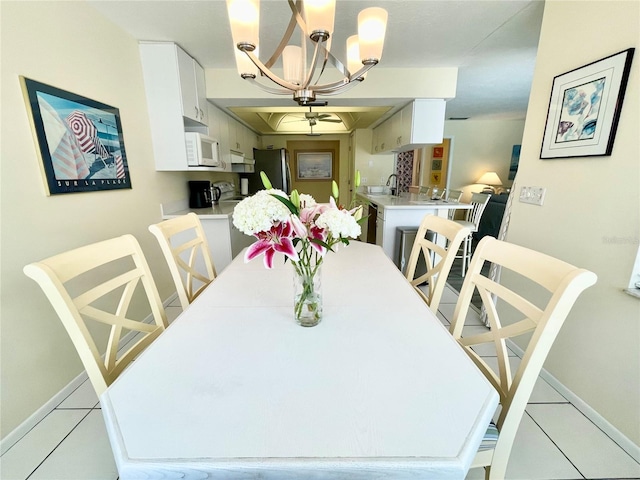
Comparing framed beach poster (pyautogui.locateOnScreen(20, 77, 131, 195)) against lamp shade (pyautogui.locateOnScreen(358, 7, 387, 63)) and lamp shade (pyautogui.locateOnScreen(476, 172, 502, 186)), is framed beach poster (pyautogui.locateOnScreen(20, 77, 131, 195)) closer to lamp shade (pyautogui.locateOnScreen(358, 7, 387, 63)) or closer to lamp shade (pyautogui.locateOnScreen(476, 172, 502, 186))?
lamp shade (pyautogui.locateOnScreen(358, 7, 387, 63))

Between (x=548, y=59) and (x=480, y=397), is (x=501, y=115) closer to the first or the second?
(x=548, y=59)

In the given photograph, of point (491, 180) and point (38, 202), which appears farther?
point (491, 180)

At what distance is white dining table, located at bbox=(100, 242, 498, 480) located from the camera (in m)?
0.49

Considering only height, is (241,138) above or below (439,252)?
above

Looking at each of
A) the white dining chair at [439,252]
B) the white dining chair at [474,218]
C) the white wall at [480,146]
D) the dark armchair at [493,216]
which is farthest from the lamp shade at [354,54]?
the white wall at [480,146]

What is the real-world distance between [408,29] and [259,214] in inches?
83.6

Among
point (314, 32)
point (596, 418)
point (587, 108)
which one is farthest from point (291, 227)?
point (596, 418)

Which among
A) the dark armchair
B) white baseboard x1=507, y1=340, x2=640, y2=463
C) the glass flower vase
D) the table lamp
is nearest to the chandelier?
the glass flower vase

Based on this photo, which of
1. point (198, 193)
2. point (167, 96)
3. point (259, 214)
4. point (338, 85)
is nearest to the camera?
point (259, 214)

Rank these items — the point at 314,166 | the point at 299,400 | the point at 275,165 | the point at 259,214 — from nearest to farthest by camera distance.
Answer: the point at 299,400, the point at 259,214, the point at 275,165, the point at 314,166

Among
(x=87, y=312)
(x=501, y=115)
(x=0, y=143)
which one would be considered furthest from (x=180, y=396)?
(x=501, y=115)

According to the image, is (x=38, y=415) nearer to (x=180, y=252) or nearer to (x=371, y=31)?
(x=180, y=252)

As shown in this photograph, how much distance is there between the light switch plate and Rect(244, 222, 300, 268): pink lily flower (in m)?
1.65

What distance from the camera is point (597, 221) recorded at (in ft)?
4.40
